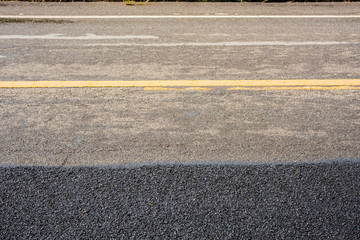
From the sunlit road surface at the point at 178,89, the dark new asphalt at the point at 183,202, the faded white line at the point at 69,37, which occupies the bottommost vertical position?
the dark new asphalt at the point at 183,202

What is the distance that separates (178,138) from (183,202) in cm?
92

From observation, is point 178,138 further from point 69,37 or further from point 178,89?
point 69,37

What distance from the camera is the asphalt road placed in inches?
95.2

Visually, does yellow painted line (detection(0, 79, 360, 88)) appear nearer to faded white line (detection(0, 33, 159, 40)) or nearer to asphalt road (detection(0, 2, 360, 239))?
asphalt road (detection(0, 2, 360, 239))

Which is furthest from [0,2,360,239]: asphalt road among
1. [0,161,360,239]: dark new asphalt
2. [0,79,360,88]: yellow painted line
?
[0,79,360,88]: yellow painted line

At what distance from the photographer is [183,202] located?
8.34ft

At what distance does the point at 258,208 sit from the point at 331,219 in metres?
0.47

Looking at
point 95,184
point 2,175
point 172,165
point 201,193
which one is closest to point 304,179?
point 201,193

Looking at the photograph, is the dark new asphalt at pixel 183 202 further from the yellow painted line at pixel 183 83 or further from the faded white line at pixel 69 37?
the faded white line at pixel 69 37

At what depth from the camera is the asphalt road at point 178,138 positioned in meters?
2.42

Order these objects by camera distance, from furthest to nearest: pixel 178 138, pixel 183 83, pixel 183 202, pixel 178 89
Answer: pixel 183 83 → pixel 178 89 → pixel 178 138 → pixel 183 202

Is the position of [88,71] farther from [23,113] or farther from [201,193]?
[201,193]

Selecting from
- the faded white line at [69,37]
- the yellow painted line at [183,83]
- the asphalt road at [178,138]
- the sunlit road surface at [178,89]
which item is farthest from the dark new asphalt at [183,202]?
the faded white line at [69,37]

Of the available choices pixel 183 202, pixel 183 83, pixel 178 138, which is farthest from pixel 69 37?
pixel 183 202
